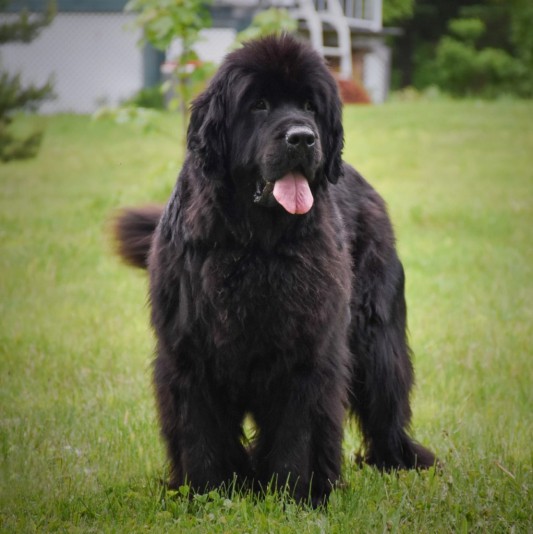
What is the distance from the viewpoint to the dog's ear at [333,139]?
3451mm

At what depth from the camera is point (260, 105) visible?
332 centimetres

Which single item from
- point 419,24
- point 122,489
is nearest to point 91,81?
point 419,24

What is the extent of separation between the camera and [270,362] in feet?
10.7

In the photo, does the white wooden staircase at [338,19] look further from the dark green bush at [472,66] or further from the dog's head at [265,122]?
the dog's head at [265,122]

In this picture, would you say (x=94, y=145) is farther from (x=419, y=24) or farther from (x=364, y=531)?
(x=419, y=24)

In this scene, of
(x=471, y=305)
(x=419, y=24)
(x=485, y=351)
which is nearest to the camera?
(x=485, y=351)

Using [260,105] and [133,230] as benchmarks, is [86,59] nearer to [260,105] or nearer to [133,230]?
[133,230]

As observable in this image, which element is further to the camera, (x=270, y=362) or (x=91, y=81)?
(x=91, y=81)

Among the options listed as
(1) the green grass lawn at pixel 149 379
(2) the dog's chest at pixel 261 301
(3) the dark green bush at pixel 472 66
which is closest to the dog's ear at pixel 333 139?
(2) the dog's chest at pixel 261 301

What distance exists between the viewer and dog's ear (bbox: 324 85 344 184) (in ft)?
11.3

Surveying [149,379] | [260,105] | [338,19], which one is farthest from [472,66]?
[260,105]

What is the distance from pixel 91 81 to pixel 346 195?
751 inches

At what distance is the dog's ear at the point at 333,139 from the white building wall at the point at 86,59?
741 inches

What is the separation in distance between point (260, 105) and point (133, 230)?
1.19m
